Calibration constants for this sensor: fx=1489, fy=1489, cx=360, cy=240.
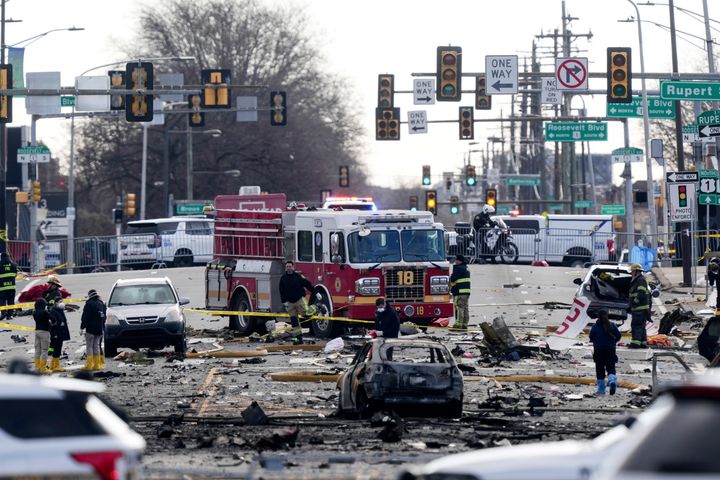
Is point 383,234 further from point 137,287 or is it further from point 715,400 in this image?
point 715,400

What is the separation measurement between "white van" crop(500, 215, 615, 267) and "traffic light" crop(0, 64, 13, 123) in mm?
27793

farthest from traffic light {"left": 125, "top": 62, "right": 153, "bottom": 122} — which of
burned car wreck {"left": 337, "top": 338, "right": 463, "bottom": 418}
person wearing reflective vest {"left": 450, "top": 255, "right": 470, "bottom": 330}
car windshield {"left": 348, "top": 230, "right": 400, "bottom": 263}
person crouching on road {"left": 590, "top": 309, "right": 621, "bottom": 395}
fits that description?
burned car wreck {"left": 337, "top": 338, "right": 463, "bottom": 418}

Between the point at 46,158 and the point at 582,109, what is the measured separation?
3490cm

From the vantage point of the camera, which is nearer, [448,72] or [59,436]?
[59,436]

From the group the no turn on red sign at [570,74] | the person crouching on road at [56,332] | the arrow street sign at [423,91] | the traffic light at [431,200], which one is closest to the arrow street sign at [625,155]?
the arrow street sign at [423,91]

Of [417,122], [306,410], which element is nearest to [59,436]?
[306,410]

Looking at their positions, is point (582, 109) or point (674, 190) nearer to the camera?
point (674, 190)

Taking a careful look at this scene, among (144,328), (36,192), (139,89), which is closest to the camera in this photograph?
(144,328)

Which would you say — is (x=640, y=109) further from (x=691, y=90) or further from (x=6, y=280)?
(x=6, y=280)

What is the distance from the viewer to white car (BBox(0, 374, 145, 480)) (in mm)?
7938

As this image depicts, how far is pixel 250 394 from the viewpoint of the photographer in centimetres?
2169

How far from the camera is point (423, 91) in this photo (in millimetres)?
45500

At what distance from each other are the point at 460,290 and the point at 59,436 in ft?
84.3

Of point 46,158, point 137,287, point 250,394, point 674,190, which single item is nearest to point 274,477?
point 250,394
